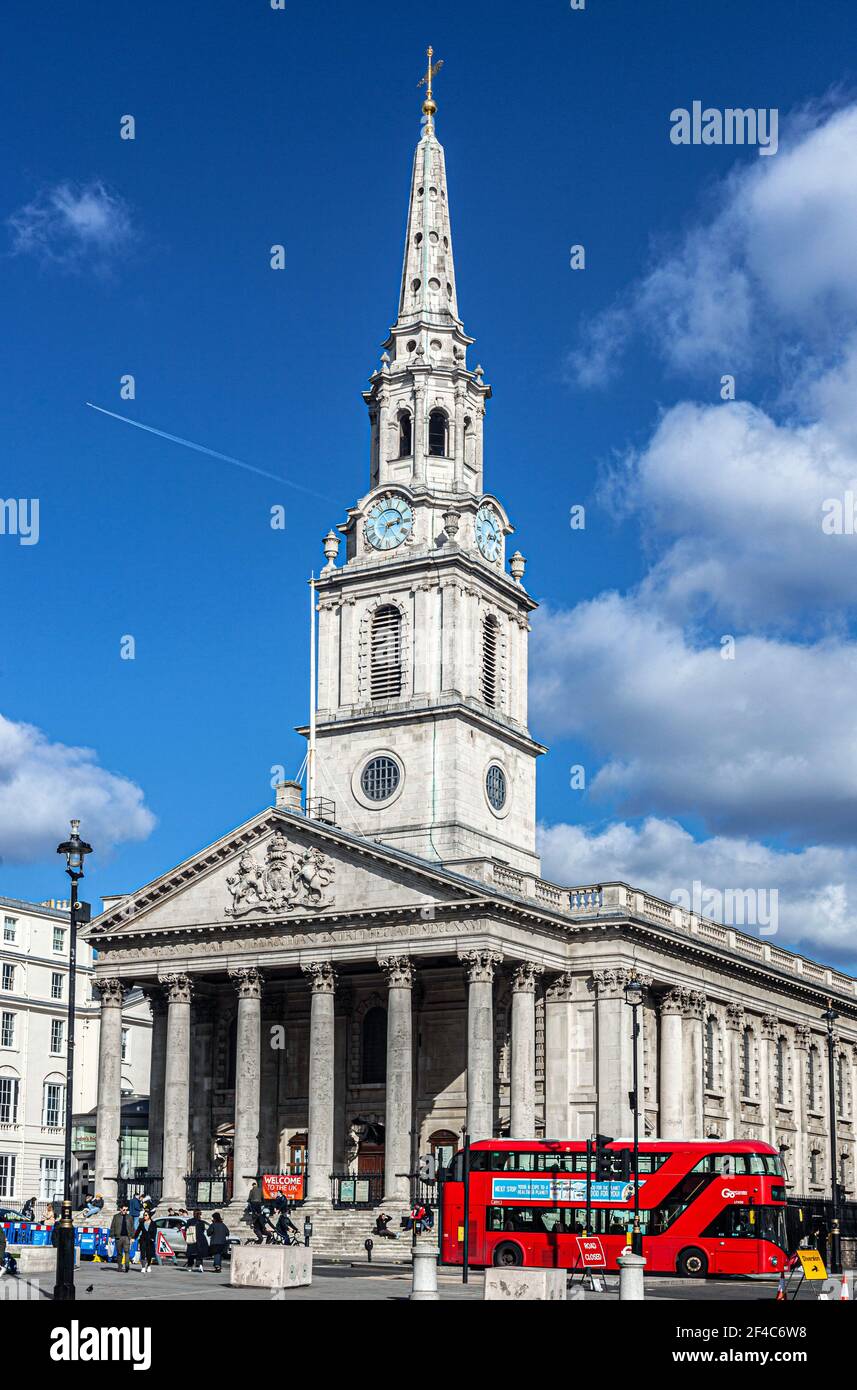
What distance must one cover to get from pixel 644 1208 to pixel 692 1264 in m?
1.97

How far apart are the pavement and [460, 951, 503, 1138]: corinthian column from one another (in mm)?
10141

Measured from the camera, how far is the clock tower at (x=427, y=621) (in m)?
79.1

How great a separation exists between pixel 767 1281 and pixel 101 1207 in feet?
91.4

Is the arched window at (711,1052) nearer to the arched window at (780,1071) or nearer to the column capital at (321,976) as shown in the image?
the arched window at (780,1071)

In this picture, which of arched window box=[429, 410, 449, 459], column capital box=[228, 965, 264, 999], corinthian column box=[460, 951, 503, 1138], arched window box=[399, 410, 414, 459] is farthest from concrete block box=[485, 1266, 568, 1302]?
arched window box=[399, 410, 414, 459]

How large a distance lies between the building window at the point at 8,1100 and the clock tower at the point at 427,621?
27.1 meters

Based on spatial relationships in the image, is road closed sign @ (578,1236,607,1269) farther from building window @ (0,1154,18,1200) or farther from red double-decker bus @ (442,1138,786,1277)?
building window @ (0,1154,18,1200)

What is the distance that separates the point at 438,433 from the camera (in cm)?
8500

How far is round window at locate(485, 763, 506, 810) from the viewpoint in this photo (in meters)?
80.8

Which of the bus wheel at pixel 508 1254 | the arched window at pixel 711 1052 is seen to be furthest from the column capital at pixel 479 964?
the bus wheel at pixel 508 1254
